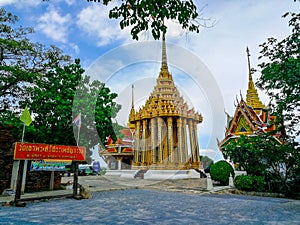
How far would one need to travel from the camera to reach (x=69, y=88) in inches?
470

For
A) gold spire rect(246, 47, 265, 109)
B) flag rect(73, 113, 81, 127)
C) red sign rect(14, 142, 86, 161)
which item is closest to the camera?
red sign rect(14, 142, 86, 161)

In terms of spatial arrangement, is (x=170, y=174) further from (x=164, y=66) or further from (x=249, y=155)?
(x=164, y=66)

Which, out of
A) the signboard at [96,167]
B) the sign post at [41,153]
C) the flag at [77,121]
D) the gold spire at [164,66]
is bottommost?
the signboard at [96,167]

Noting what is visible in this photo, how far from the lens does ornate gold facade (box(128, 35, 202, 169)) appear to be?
23391 millimetres

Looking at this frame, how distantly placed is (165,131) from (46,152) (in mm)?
17007

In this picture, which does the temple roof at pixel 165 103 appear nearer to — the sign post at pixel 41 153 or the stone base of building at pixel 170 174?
the stone base of building at pixel 170 174

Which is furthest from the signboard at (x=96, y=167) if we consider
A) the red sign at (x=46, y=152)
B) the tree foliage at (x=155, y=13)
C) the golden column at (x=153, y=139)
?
the tree foliage at (x=155, y=13)

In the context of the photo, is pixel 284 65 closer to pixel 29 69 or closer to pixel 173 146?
pixel 29 69

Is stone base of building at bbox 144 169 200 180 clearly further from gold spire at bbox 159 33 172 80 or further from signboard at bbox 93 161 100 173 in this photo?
signboard at bbox 93 161 100 173

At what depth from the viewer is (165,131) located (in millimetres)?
25000

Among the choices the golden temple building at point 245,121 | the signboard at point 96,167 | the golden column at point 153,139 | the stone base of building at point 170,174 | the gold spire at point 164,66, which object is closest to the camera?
the golden temple building at point 245,121

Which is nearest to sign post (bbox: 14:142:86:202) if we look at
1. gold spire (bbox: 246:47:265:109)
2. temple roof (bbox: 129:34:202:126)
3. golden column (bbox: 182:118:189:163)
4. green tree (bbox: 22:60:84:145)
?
green tree (bbox: 22:60:84:145)

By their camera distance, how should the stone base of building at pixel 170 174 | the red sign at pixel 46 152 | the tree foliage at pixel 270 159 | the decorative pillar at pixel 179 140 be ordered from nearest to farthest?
the red sign at pixel 46 152 < the tree foliage at pixel 270 159 < the stone base of building at pixel 170 174 < the decorative pillar at pixel 179 140

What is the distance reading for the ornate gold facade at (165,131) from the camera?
2339cm
